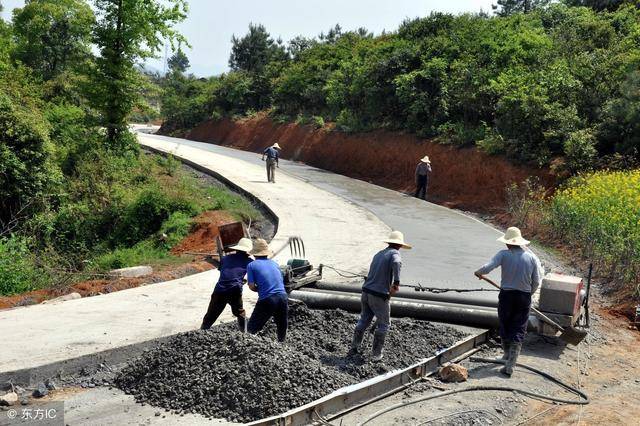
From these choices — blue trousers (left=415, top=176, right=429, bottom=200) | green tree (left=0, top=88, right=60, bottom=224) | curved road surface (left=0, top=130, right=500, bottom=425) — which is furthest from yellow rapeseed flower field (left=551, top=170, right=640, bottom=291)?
green tree (left=0, top=88, right=60, bottom=224)

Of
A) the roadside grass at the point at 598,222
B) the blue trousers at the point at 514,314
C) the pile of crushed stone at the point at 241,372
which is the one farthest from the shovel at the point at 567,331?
the roadside grass at the point at 598,222

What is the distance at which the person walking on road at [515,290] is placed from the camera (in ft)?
27.1

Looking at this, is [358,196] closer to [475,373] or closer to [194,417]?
[475,373]

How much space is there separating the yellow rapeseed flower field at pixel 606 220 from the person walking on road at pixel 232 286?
7.79 metres

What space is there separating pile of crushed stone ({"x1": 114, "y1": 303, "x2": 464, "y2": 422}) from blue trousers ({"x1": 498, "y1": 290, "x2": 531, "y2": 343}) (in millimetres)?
1067

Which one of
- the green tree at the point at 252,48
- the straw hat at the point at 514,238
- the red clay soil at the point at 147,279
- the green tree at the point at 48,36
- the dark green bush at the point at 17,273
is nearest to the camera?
the straw hat at the point at 514,238

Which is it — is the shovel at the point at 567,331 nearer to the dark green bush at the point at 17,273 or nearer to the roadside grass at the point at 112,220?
the roadside grass at the point at 112,220

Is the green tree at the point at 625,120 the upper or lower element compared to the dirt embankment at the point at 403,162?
upper

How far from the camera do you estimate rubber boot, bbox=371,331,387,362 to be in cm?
816

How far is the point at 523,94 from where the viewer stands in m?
23.6

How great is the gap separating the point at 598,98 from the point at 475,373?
17.6 m

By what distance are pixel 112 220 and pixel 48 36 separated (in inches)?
796

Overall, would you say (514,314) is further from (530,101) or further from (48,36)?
(48,36)

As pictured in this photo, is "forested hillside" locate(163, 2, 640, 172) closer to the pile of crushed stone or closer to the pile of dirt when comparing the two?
the pile of dirt
